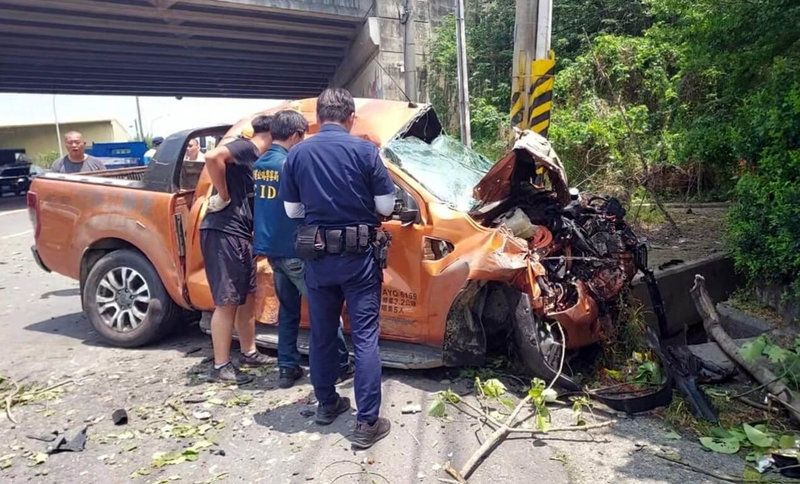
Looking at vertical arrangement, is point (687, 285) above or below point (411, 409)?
above

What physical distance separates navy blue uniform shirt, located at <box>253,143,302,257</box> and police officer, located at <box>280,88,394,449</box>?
49 centimetres

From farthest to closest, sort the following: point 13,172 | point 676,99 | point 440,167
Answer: point 13,172
point 676,99
point 440,167

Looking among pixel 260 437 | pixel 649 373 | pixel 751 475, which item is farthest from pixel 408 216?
pixel 751 475

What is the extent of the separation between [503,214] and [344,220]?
4.51ft

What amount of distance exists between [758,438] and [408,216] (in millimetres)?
2313

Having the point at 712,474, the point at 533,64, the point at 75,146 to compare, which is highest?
the point at 533,64

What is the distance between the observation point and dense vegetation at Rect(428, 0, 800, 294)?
460 cm

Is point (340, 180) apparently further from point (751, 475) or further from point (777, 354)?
point (777, 354)

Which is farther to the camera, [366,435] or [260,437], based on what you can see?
[260,437]

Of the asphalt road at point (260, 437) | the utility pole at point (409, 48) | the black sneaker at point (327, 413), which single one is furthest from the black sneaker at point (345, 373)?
the utility pole at point (409, 48)

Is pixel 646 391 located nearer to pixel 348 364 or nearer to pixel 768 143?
pixel 348 364

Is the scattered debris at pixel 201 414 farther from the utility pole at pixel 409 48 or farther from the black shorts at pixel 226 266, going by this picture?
the utility pole at pixel 409 48

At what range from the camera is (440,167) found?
4668 millimetres

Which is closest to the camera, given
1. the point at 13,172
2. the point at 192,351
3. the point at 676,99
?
the point at 192,351
